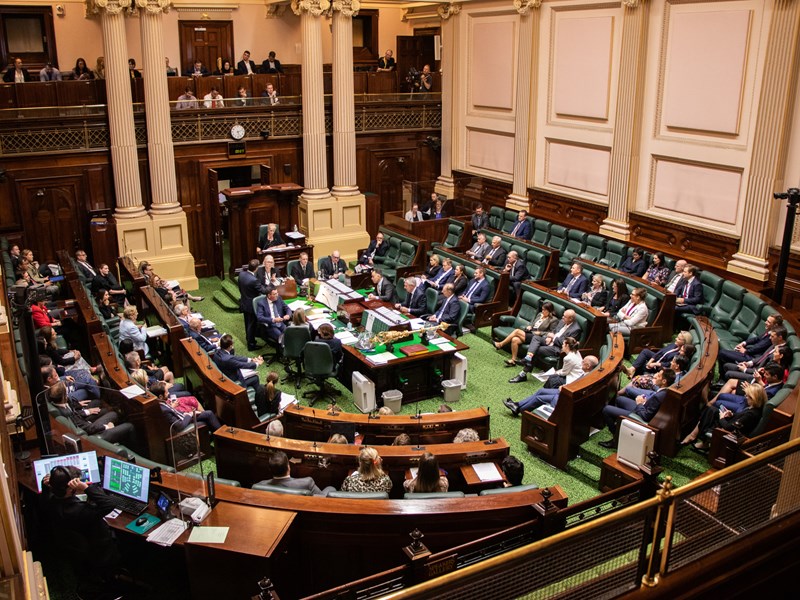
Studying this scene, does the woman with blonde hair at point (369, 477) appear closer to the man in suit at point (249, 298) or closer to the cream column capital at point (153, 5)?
the man in suit at point (249, 298)

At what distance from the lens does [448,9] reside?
647 inches

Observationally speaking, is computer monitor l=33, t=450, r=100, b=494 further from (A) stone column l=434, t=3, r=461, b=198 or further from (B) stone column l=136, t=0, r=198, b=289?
(A) stone column l=434, t=3, r=461, b=198

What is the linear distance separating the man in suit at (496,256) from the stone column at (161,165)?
556 centimetres

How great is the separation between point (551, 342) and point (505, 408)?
1360 mm

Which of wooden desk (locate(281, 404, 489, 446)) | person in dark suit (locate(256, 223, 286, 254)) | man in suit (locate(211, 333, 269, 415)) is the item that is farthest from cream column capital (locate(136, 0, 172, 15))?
wooden desk (locate(281, 404, 489, 446))

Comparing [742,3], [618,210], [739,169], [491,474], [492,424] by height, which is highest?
[742,3]

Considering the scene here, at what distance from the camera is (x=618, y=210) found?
13070 millimetres

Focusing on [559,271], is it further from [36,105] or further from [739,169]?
[36,105]

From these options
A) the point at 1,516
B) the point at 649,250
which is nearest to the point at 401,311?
the point at 649,250

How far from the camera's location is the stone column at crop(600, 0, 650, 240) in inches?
482

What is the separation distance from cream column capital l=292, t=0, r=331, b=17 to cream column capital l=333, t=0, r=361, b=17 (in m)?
0.18

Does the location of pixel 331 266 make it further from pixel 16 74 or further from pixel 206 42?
pixel 206 42

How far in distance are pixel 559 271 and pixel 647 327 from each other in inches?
115

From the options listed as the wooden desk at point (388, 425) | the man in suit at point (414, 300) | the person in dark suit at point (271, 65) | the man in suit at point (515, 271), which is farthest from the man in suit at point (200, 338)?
the person in dark suit at point (271, 65)
